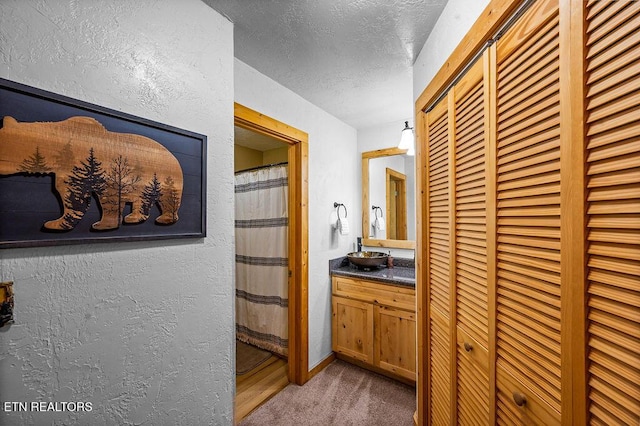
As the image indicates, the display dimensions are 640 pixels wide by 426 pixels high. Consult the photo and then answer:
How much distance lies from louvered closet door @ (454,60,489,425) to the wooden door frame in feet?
4.43

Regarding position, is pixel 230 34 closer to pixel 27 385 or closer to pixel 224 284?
pixel 224 284

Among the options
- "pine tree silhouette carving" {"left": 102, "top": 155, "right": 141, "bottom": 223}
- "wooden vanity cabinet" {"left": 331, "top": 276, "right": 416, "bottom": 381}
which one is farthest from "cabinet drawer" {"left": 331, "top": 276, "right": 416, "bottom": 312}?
"pine tree silhouette carving" {"left": 102, "top": 155, "right": 141, "bottom": 223}

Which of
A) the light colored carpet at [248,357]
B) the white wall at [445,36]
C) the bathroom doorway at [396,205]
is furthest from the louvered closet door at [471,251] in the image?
the light colored carpet at [248,357]

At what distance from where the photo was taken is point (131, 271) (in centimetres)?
105

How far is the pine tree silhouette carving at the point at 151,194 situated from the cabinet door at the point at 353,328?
76.8 inches

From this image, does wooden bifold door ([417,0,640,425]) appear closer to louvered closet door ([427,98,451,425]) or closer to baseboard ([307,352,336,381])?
louvered closet door ([427,98,451,425])

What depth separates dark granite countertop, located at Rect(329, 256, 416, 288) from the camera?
2.32 m

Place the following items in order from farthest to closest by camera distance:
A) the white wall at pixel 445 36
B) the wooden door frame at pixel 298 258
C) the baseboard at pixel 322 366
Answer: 1. the baseboard at pixel 322 366
2. the wooden door frame at pixel 298 258
3. the white wall at pixel 445 36

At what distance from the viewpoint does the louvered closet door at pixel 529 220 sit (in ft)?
2.26

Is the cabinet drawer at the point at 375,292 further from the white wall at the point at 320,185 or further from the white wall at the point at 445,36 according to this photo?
the white wall at the point at 445,36

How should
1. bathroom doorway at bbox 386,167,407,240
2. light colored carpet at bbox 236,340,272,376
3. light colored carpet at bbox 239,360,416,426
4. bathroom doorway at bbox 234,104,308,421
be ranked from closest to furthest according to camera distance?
light colored carpet at bbox 239,360,416,426, bathroom doorway at bbox 234,104,308,421, light colored carpet at bbox 236,340,272,376, bathroom doorway at bbox 386,167,407,240

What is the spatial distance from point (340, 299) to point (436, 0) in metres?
2.32

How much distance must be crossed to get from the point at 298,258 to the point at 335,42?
63.0 inches

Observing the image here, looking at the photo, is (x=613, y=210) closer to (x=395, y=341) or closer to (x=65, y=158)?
(x=65, y=158)
